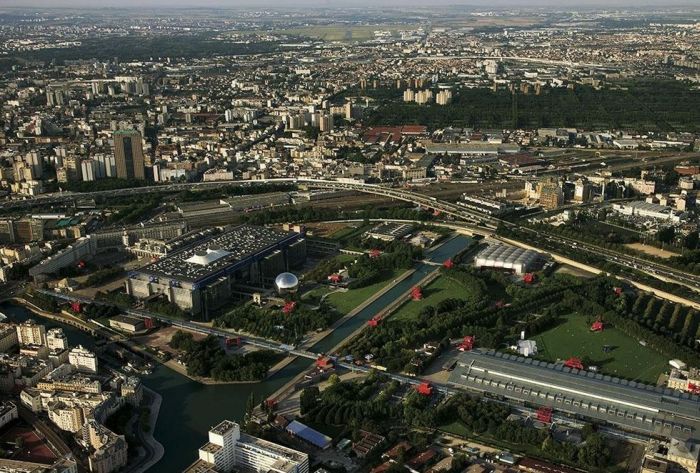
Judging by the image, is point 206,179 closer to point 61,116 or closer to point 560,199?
point 560,199

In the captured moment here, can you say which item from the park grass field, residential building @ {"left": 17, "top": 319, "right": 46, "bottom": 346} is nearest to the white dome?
residential building @ {"left": 17, "top": 319, "right": 46, "bottom": 346}

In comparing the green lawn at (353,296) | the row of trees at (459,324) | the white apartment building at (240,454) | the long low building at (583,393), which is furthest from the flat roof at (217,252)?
the long low building at (583,393)

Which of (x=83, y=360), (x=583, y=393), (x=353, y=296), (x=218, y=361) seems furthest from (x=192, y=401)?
(x=583, y=393)

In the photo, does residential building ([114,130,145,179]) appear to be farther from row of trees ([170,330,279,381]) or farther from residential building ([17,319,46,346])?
row of trees ([170,330,279,381])

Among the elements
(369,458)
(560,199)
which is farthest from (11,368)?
(560,199)

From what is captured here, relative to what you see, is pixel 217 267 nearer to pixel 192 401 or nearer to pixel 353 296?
pixel 353 296

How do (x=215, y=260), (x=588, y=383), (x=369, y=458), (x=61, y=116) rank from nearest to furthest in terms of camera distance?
(x=369, y=458) < (x=588, y=383) < (x=215, y=260) < (x=61, y=116)

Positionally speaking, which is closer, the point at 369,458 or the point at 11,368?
Answer: the point at 369,458
